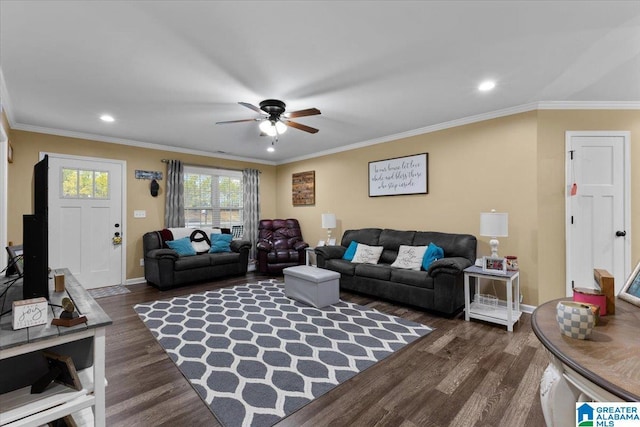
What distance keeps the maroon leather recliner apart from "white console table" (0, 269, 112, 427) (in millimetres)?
4135

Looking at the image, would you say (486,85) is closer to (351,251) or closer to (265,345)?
(351,251)

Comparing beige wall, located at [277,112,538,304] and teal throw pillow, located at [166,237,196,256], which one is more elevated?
beige wall, located at [277,112,538,304]

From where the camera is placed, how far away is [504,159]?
12.1ft

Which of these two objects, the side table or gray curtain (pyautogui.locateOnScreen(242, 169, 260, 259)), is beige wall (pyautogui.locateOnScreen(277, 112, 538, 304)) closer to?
the side table

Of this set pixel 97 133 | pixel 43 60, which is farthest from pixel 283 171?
pixel 43 60

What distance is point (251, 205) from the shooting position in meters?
6.55

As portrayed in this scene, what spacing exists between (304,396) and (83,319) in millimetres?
1407

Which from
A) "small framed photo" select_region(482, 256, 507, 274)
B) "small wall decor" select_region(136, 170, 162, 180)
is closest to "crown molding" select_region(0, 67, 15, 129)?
"small wall decor" select_region(136, 170, 162, 180)

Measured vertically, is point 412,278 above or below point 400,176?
below

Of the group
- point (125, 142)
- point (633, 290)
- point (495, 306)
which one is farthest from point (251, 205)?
point (633, 290)

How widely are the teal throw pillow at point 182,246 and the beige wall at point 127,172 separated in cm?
67

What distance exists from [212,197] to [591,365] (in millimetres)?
6152

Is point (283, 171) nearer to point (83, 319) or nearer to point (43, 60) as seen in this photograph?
point (43, 60)

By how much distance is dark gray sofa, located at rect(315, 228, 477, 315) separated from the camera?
3.35 metres
